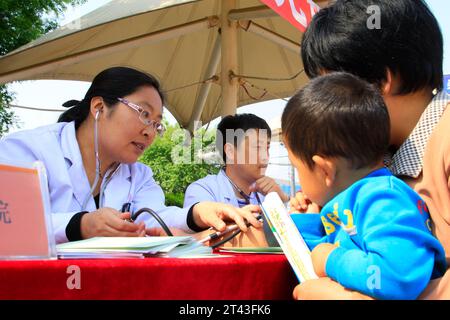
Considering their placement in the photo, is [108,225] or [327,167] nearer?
[327,167]

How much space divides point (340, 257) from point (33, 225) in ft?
2.02

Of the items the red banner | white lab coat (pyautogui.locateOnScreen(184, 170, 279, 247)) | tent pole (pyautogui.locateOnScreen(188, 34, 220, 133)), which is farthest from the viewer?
tent pole (pyautogui.locateOnScreen(188, 34, 220, 133))

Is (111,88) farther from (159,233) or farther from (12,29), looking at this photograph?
(12,29)

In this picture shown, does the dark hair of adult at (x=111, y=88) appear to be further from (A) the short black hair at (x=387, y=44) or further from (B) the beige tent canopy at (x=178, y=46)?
(B) the beige tent canopy at (x=178, y=46)

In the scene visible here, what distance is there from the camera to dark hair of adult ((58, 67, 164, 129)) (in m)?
1.97

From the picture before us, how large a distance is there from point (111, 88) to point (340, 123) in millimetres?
1295

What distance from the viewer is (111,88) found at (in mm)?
1982

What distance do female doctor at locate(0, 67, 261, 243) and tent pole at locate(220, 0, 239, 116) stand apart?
87.0 inches

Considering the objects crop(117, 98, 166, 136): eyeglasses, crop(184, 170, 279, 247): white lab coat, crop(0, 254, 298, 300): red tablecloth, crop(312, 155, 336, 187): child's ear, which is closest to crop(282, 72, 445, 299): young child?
crop(312, 155, 336, 187): child's ear

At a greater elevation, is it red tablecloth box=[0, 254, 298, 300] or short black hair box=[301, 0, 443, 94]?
short black hair box=[301, 0, 443, 94]

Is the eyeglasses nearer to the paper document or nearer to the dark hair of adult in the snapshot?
the dark hair of adult

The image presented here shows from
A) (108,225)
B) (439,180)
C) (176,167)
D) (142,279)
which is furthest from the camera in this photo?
(176,167)

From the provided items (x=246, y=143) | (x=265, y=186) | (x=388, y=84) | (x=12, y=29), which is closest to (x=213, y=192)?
(x=265, y=186)

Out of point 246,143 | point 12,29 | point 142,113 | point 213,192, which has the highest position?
point 12,29
